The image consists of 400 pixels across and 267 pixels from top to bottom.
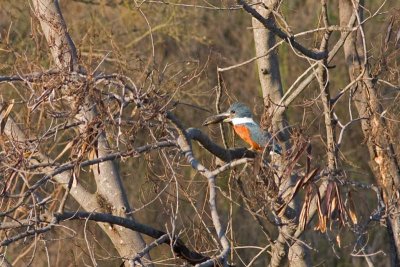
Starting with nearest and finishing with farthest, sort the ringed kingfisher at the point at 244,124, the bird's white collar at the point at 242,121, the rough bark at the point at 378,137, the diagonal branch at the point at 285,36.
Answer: the diagonal branch at the point at 285,36, the rough bark at the point at 378,137, the ringed kingfisher at the point at 244,124, the bird's white collar at the point at 242,121

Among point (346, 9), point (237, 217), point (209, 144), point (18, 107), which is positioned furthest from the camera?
point (237, 217)

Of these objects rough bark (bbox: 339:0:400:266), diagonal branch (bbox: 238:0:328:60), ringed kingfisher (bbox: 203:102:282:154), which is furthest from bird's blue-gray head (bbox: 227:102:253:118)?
diagonal branch (bbox: 238:0:328:60)

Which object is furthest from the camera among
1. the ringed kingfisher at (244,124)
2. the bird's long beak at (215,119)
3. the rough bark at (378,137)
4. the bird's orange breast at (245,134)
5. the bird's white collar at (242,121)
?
the bird's white collar at (242,121)

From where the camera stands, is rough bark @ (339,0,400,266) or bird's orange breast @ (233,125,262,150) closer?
rough bark @ (339,0,400,266)

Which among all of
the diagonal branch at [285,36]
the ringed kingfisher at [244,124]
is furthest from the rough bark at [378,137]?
→ the diagonal branch at [285,36]

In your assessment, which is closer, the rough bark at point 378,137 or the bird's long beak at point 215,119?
the bird's long beak at point 215,119

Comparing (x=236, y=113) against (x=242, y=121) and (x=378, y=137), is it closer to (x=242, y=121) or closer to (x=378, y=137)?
(x=242, y=121)

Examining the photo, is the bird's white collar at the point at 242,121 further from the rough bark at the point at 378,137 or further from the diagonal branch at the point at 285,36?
the diagonal branch at the point at 285,36

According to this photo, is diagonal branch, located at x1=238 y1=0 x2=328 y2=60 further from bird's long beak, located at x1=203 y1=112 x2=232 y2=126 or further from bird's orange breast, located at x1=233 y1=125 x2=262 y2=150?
bird's orange breast, located at x1=233 y1=125 x2=262 y2=150

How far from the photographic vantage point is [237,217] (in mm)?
12250

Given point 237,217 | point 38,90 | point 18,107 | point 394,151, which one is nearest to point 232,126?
point 394,151

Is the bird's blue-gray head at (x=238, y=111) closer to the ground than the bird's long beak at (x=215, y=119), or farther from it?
closer to the ground

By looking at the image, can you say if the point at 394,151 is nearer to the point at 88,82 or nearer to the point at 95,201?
the point at 95,201

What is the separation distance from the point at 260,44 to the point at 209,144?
1401 millimetres
